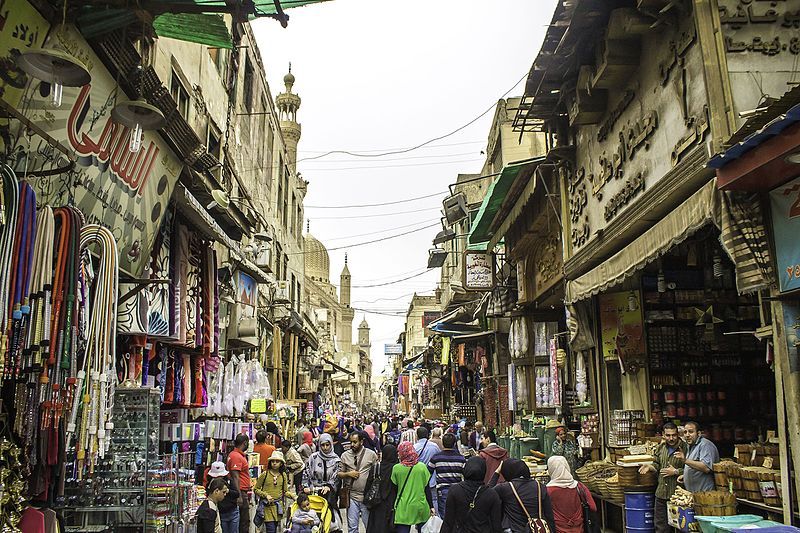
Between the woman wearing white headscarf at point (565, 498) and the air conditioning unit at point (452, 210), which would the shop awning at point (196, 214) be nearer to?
the woman wearing white headscarf at point (565, 498)

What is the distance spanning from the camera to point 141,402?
6410mm

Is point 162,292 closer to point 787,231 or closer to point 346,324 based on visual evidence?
point 787,231

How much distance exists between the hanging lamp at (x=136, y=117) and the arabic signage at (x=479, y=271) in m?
13.1

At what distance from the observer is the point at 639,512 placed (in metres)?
8.09

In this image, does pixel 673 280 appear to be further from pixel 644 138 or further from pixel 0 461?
pixel 0 461

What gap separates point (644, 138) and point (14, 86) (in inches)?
279

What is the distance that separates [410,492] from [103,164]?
17.3 ft

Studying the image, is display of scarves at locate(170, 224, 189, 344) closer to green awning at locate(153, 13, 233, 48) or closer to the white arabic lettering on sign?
green awning at locate(153, 13, 233, 48)

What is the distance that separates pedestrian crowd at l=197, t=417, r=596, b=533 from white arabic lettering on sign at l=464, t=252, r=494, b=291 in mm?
7869

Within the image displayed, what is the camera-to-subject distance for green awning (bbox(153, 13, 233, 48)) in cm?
658

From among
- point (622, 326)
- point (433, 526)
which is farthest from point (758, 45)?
point (433, 526)

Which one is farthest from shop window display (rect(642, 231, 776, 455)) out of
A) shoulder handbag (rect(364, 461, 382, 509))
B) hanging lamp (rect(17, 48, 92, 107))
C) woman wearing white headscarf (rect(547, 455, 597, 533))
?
hanging lamp (rect(17, 48, 92, 107))

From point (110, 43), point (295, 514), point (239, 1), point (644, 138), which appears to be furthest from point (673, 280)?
point (110, 43)

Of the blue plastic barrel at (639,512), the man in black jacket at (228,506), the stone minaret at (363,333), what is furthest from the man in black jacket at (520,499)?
the stone minaret at (363,333)
